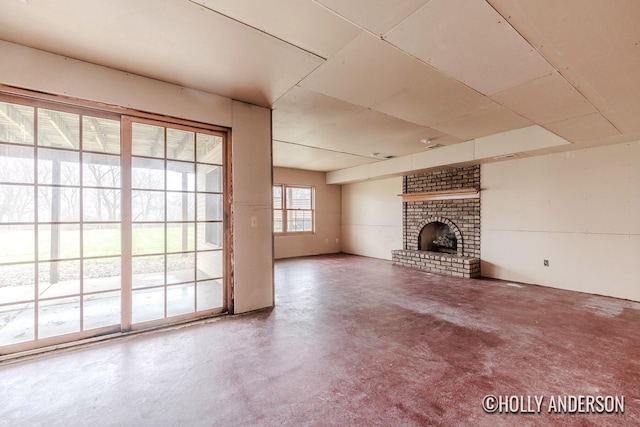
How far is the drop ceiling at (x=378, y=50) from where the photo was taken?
5.91 feet

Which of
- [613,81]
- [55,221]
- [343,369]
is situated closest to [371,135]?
[613,81]

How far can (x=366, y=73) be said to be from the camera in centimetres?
266

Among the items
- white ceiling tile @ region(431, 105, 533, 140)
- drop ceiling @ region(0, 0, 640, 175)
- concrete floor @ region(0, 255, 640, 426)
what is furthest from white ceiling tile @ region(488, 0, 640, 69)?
concrete floor @ region(0, 255, 640, 426)

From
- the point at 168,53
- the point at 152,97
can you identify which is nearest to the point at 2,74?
the point at 152,97

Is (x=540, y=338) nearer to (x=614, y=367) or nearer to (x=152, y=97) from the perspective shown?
(x=614, y=367)

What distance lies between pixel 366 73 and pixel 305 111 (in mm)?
1252

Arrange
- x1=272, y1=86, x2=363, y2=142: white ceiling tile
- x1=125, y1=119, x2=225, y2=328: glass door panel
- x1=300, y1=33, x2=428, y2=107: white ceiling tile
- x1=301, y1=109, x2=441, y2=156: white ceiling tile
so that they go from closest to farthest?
x1=300, y1=33, x2=428, y2=107: white ceiling tile < x1=125, y1=119, x2=225, y2=328: glass door panel < x1=272, y1=86, x2=363, y2=142: white ceiling tile < x1=301, y1=109, x2=441, y2=156: white ceiling tile

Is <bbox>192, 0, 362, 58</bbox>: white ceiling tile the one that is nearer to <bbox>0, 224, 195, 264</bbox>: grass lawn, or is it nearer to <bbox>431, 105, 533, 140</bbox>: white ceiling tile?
<bbox>0, 224, 195, 264</bbox>: grass lawn

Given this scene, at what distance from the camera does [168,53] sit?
2.38 m

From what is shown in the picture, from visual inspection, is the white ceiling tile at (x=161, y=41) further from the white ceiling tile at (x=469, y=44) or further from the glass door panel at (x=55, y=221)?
the white ceiling tile at (x=469, y=44)

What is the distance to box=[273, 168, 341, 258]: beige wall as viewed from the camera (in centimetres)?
805

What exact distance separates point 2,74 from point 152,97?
106 cm

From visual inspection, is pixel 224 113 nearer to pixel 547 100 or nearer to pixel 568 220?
pixel 547 100

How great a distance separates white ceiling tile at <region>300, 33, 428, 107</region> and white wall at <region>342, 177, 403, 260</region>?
4.67 metres
